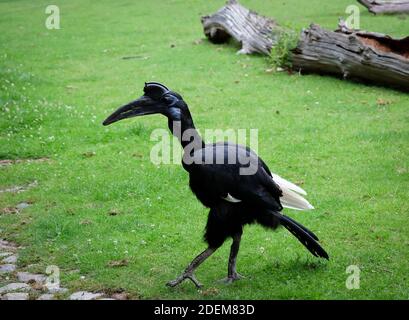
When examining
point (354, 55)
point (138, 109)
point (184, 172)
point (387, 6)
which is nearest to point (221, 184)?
point (138, 109)

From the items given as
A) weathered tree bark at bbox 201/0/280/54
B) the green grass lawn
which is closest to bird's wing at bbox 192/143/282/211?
the green grass lawn

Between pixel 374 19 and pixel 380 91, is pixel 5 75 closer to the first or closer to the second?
pixel 380 91

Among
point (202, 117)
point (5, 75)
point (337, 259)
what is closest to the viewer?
point (337, 259)

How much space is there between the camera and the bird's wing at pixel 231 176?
540 centimetres

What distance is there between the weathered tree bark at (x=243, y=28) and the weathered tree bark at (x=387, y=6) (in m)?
4.80

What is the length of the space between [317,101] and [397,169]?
349 centimetres

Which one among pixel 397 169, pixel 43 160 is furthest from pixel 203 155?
pixel 43 160

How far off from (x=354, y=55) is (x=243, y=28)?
401 centimetres

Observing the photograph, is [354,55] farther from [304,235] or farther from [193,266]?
[193,266]

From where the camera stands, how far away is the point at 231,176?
17.7ft

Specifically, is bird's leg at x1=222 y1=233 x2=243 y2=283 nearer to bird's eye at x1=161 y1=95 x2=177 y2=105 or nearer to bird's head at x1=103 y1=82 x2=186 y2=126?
bird's head at x1=103 y1=82 x2=186 y2=126

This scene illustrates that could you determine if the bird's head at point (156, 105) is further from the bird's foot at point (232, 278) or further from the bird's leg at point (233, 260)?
the bird's foot at point (232, 278)

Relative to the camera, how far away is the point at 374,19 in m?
17.8

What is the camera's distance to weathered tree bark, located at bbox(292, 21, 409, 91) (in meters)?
11.6
